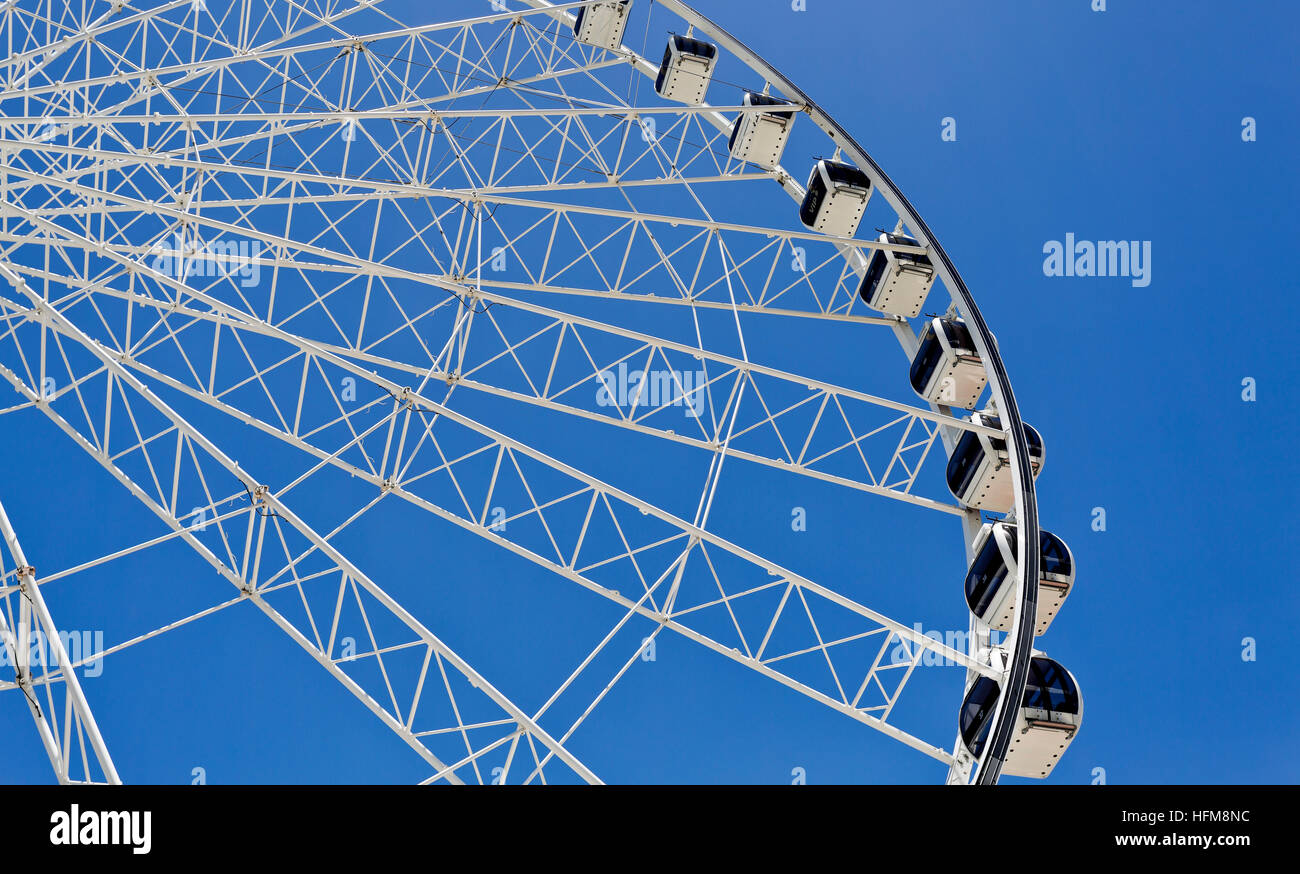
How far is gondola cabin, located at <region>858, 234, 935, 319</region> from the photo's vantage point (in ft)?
66.3

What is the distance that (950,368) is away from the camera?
19250 millimetres

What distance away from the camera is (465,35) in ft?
71.7

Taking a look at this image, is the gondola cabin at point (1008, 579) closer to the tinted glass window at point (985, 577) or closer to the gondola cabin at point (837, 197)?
the tinted glass window at point (985, 577)

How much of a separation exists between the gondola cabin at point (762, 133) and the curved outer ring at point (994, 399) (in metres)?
0.53

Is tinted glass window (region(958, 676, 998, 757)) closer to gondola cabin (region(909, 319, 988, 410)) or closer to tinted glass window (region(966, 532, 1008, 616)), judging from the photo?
tinted glass window (region(966, 532, 1008, 616))

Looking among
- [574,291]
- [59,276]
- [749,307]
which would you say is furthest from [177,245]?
[749,307]

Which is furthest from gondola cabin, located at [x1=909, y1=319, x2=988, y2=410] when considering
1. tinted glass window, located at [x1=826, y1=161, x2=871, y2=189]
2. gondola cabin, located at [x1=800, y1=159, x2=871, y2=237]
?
tinted glass window, located at [x1=826, y1=161, x2=871, y2=189]

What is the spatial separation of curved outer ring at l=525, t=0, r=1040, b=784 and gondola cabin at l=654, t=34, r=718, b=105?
534 millimetres

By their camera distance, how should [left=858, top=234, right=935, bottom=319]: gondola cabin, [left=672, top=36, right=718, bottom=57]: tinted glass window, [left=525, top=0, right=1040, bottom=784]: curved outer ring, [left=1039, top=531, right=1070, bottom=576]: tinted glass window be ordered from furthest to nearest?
[left=672, top=36, right=718, bottom=57]: tinted glass window < [left=858, top=234, right=935, bottom=319]: gondola cabin < [left=1039, top=531, right=1070, bottom=576]: tinted glass window < [left=525, top=0, right=1040, bottom=784]: curved outer ring

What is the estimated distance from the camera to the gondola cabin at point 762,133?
70.5ft

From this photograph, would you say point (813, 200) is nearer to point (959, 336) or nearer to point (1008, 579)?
point (959, 336)

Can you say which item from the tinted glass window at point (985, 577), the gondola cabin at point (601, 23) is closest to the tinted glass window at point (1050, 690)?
the tinted glass window at point (985, 577)
